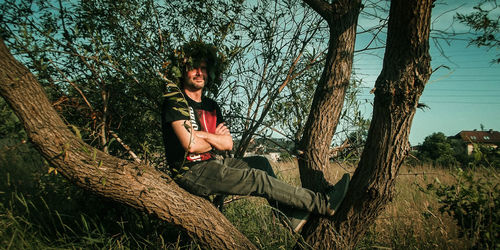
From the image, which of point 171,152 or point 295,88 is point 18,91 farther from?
point 295,88

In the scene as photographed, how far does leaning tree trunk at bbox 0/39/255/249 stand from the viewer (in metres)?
1.94

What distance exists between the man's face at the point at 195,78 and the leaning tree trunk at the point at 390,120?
185 cm

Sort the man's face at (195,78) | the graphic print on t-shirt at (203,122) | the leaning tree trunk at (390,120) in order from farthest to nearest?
1. the man's face at (195,78)
2. the graphic print on t-shirt at (203,122)
3. the leaning tree trunk at (390,120)

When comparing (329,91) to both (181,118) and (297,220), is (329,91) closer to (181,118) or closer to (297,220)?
(297,220)

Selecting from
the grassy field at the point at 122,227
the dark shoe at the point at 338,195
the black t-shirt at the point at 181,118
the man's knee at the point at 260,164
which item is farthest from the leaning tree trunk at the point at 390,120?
the black t-shirt at the point at 181,118

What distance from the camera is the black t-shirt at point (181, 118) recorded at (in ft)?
8.32

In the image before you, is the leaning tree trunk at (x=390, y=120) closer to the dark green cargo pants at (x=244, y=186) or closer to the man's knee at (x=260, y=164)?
the dark green cargo pants at (x=244, y=186)

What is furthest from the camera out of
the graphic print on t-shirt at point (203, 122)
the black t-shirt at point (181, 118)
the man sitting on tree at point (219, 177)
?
the graphic print on t-shirt at point (203, 122)

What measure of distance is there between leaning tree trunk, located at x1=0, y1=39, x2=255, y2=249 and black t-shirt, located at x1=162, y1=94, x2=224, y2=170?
1.03ft

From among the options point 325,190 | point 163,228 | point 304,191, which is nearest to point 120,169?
point 163,228

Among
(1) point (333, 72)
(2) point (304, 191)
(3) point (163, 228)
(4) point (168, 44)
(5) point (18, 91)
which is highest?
(4) point (168, 44)

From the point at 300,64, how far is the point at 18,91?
316 cm

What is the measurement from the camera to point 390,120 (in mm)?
2016

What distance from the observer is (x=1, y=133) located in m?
3.56
